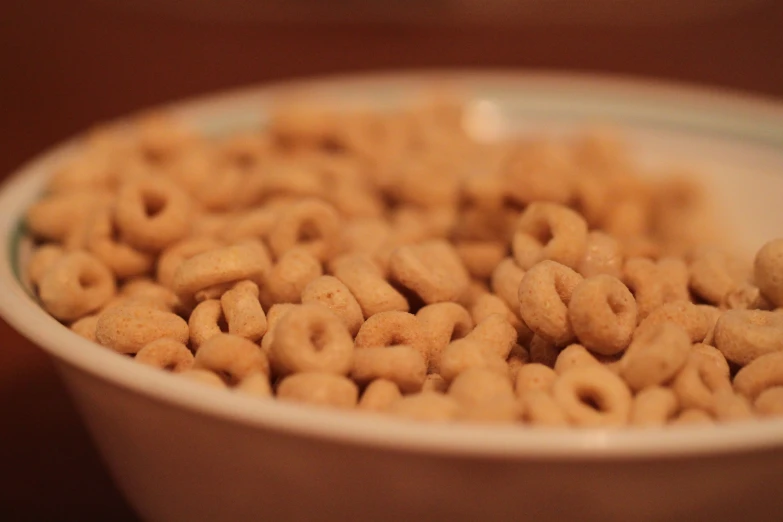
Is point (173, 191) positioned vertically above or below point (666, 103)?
below

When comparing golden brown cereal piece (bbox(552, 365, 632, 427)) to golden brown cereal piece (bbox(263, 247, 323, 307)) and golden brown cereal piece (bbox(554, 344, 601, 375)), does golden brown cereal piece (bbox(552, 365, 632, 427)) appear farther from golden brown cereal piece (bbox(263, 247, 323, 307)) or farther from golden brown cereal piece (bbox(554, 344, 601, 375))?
golden brown cereal piece (bbox(263, 247, 323, 307))

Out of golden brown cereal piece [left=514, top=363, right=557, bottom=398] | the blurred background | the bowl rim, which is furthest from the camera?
the blurred background

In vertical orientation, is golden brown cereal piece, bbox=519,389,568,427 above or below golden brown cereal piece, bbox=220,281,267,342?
above

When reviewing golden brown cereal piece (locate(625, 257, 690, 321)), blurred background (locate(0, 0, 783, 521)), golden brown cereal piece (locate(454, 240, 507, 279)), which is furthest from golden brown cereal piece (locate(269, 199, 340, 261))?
blurred background (locate(0, 0, 783, 521))

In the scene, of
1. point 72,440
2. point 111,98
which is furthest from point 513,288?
point 111,98

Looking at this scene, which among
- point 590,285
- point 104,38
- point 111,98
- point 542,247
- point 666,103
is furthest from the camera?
point 104,38

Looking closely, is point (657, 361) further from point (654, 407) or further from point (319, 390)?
point (319, 390)

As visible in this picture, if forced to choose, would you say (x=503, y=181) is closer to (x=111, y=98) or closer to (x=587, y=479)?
(x=587, y=479)
